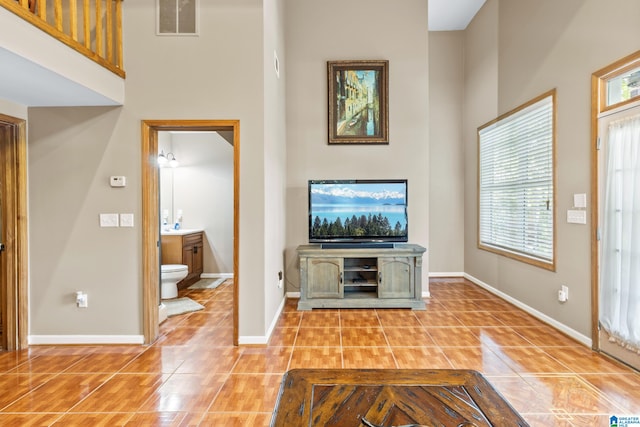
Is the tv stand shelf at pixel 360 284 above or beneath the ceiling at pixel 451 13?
beneath

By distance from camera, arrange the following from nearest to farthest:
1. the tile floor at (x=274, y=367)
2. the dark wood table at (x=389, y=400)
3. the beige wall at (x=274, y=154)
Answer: the dark wood table at (x=389, y=400) < the tile floor at (x=274, y=367) < the beige wall at (x=274, y=154)

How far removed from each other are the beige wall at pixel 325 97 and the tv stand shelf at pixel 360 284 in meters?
0.57

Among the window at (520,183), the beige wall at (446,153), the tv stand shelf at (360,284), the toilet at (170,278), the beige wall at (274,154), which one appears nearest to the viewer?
the beige wall at (274,154)

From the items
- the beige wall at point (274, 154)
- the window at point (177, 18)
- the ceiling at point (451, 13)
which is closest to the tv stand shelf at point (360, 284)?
the beige wall at point (274, 154)

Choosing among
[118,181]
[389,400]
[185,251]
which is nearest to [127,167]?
[118,181]

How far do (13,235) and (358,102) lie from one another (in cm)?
401

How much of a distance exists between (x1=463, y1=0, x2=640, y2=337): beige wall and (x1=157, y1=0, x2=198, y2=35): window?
3459mm

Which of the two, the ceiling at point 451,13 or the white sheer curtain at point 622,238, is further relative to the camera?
the ceiling at point 451,13

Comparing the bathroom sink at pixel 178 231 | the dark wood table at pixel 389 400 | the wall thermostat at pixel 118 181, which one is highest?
the wall thermostat at pixel 118 181

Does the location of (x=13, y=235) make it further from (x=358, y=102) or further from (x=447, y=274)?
(x=447, y=274)

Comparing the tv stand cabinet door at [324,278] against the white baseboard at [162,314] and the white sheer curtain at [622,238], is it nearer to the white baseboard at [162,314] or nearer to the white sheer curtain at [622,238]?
the white baseboard at [162,314]

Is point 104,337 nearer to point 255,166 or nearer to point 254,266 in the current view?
point 254,266

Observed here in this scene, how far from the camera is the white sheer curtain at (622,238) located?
253 centimetres

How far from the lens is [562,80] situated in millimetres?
3322
